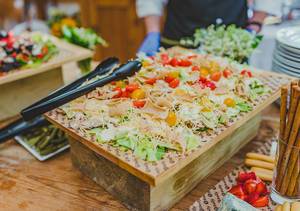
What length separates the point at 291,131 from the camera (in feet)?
3.39

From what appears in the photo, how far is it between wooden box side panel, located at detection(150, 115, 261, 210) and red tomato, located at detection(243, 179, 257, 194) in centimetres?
16

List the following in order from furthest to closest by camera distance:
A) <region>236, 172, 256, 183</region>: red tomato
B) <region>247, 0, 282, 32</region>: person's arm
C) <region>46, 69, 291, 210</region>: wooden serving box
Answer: <region>247, 0, 282, 32</region>: person's arm < <region>236, 172, 256, 183</region>: red tomato < <region>46, 69, 291, 210</region>: wooden serving box

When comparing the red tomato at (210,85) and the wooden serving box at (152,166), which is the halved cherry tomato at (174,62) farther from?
the wooden serving box at (152,166)

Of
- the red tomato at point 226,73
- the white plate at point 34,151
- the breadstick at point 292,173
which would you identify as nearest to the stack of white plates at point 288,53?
the red tomato at point 226,73

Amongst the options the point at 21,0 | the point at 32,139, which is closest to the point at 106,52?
the point at 21,0

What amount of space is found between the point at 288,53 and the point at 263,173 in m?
0.61

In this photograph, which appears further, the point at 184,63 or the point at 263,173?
the point at 184,63

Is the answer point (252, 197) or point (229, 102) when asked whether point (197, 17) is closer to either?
point (229, 102)

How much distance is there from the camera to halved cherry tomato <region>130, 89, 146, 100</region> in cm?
127

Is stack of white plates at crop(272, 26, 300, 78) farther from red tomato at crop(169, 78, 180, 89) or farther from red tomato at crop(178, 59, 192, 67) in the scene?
red tomato at crop(169, 78, 180, 89)

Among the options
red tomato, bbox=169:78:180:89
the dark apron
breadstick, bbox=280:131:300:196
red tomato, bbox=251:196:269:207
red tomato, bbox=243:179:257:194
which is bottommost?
red tomato, bbox=251:196:269:207

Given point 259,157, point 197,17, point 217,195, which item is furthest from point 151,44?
point 217,195

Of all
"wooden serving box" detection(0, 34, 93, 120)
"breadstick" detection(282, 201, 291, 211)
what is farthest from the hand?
"breadstick" detection(282, 201, 291, 211)

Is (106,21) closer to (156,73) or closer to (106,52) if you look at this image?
(106,52)
